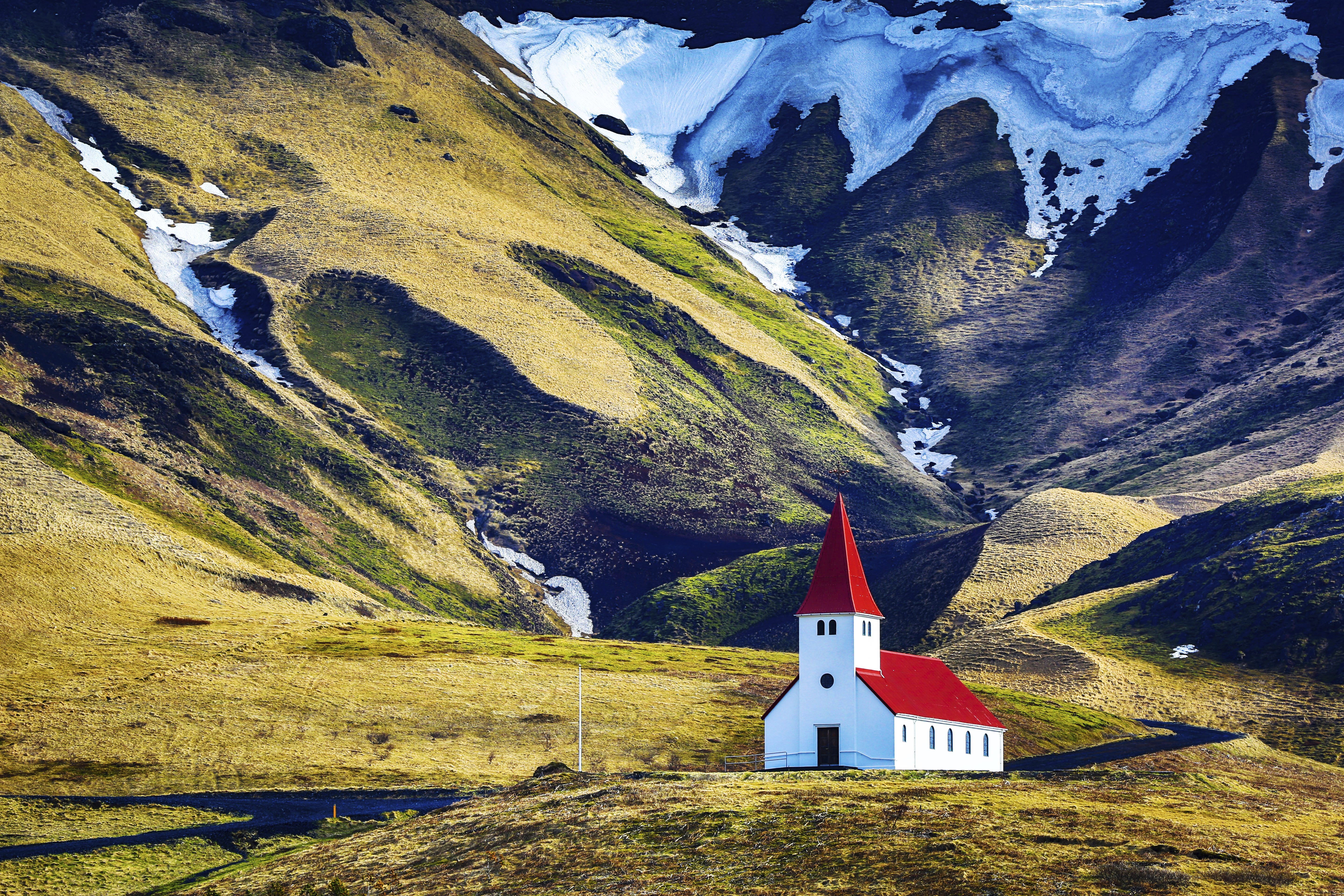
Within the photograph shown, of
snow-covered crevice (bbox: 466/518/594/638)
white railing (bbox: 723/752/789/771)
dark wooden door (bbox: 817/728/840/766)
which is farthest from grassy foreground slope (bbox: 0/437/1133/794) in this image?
snow-covered crevice (bbox: 466/518/594/638)

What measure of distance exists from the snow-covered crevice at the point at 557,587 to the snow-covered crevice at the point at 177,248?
108ft

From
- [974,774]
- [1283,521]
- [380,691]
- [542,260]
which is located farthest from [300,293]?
[974,774]

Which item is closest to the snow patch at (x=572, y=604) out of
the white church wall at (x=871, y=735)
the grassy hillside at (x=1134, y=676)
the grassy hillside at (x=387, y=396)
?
the grassy hillside at (x=387, y=396)

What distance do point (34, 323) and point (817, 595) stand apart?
100 m

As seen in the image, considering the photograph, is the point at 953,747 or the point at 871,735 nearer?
the point at 871,735

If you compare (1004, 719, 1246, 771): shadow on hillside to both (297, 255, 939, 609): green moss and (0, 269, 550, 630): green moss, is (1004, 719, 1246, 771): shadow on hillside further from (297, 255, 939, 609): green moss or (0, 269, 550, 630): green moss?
(297, 255, 939, 609): green moss

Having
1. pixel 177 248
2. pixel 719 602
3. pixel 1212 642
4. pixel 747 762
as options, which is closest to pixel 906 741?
pixel 747 762

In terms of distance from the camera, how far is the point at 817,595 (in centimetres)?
6122

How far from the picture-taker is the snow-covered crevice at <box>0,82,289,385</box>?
6521 inches

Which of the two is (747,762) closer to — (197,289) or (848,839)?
(848,839)

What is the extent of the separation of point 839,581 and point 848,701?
5.50 meters

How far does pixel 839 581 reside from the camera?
61031mm

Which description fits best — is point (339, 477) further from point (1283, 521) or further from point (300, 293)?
point (1283, 521)

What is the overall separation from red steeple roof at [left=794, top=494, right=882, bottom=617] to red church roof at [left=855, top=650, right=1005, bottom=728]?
3031 millimetres
